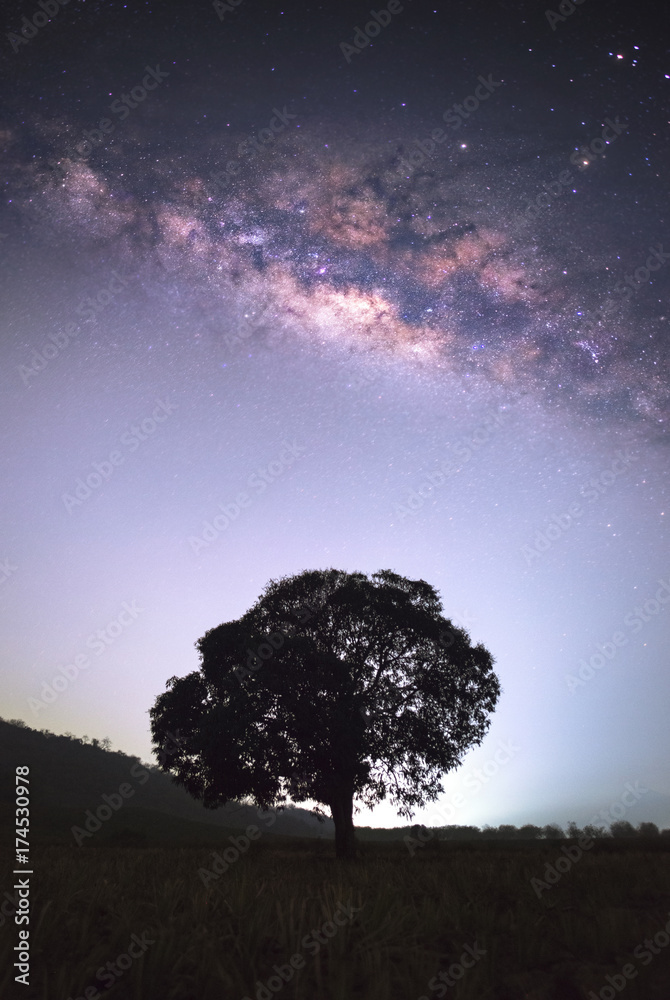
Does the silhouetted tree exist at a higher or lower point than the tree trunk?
higher

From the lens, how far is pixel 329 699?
2150cm

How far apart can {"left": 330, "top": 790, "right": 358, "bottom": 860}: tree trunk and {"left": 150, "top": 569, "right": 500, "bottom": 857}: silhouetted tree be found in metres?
0.05

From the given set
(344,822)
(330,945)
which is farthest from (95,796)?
(330,945)

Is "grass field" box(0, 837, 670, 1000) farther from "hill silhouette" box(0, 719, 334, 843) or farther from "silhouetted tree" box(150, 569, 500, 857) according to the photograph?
"hill silhouette" box(0, 719, 334, 843)

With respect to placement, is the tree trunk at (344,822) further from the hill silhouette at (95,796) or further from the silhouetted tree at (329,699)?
the hill silhouette at (95,796)

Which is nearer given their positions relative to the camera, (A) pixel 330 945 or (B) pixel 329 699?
(A) pixel 330 945

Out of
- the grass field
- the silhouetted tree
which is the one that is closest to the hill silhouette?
the silhouetted tree

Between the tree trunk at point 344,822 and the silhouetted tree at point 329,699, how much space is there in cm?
5

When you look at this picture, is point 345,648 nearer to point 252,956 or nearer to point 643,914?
point 643,914

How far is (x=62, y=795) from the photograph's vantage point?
9969 centimetres

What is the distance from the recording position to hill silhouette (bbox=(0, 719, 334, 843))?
196 ft

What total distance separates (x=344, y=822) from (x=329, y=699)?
5183 millimetres

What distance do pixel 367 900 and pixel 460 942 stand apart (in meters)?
1.15

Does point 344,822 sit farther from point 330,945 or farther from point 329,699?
point 330,945
